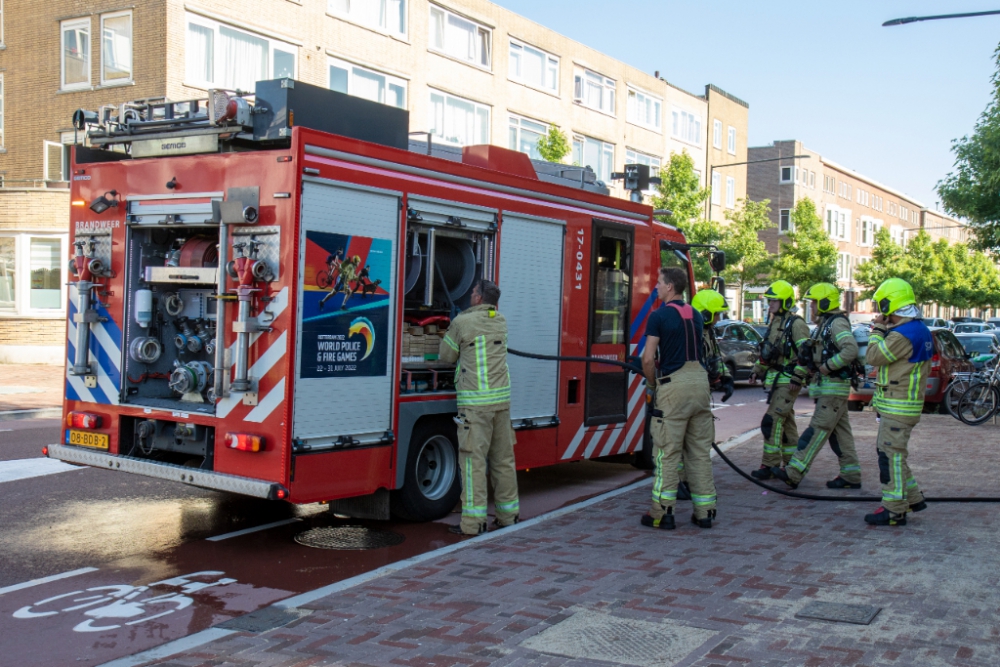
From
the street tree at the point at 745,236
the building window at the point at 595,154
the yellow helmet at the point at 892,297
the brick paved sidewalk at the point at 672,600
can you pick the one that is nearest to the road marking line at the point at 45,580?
the brick paved sidewalk at the point at 672,600

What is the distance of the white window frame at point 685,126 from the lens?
43.8m

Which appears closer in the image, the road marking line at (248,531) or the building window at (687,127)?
the road marking line at (248,531)

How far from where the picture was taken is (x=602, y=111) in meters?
37.5

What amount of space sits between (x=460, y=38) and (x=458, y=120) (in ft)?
8.07

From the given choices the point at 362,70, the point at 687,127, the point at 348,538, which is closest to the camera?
the point at 348,538

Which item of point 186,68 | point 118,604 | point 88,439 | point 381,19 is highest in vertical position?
point 381,19

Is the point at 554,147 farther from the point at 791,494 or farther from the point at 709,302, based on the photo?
the point at 791,494

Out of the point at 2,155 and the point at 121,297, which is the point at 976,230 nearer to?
the point at 121,297

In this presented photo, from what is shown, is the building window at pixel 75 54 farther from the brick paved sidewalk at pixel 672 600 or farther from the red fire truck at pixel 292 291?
the brick paved sidewalk at pixel 672 600

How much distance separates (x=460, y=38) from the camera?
97.3 ft

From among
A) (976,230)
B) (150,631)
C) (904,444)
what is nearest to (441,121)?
(976,230)

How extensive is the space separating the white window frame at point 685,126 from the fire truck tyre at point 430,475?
3780 cm

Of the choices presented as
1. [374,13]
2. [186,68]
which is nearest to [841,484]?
[186,68]

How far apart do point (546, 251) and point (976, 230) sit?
1701 cm
